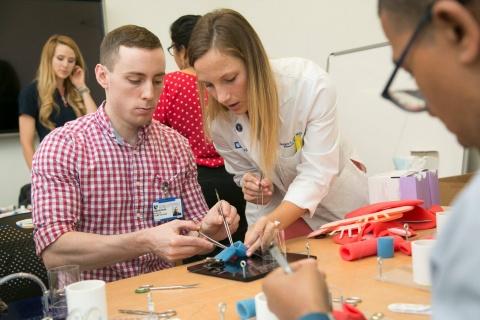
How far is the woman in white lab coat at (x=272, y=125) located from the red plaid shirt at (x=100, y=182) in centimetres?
24

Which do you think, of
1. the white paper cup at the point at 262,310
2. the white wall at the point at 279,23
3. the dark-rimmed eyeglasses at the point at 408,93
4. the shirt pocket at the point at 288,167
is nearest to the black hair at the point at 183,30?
the shirt pocket at the point at 288,167

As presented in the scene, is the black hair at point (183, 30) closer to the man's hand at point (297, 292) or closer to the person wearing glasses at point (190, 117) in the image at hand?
the person wearing glasses at point (190, 117)

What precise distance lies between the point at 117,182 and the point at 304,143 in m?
0.63

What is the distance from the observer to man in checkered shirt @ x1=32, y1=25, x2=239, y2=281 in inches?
60.6

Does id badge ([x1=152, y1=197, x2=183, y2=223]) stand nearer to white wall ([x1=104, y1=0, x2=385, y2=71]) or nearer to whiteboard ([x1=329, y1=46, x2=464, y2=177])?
whiteboard ([x1=329, y1=46, x2=464, y2=177])

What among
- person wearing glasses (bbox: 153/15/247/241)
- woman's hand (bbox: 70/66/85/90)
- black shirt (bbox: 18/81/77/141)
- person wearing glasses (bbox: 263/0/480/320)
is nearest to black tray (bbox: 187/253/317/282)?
person wearing glasses (bbox: 263/0/480/320)

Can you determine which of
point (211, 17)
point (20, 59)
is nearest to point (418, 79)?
point (211, 17)

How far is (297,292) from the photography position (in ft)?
2.42

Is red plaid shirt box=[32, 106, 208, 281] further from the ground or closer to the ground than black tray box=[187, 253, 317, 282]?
further from the ground

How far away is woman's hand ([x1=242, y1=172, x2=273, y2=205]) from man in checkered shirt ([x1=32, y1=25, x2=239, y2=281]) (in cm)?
14

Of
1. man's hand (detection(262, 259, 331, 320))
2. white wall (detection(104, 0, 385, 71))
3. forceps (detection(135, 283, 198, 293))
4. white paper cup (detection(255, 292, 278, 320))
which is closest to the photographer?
man's hand (detection(262, 259, 331, 320))

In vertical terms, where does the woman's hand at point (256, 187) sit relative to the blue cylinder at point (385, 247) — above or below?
above

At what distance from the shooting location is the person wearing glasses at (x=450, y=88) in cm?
47

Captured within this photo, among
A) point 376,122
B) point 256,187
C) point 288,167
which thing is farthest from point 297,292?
point 376,122
